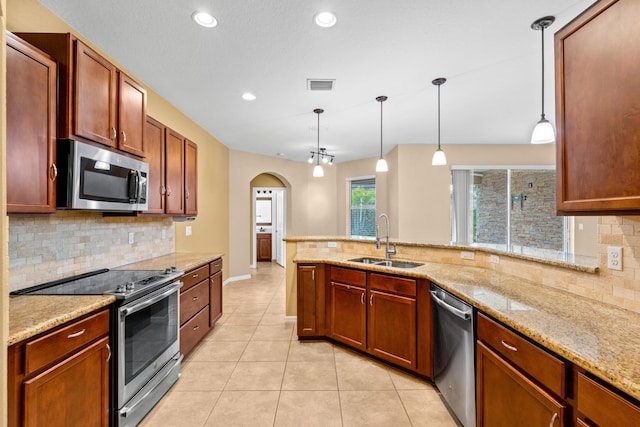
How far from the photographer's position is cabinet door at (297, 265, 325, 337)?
10.2 feet

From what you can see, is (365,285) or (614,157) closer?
(614,157)

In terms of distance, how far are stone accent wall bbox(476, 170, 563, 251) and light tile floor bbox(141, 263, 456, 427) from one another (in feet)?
13.7

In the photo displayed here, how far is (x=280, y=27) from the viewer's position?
6.92 ft

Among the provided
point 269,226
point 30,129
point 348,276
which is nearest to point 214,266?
point 348,276

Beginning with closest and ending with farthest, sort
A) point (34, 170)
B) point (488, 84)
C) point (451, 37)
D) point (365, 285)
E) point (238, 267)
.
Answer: point (34, 170)
point (451, 37)
point (365, 285)
point (488, 84)
point (238, 267)

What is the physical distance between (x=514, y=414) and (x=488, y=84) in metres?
2.92

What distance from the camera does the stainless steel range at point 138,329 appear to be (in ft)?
5.73

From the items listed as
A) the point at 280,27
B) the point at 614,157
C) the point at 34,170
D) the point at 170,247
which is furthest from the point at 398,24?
the point at 170,247

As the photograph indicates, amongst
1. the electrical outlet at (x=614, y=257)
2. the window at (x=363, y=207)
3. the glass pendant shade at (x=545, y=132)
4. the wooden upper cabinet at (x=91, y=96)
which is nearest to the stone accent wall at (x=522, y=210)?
the window at (x=363, y=207)

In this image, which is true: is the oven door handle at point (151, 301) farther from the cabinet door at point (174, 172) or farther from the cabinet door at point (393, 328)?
the cabinet door at point (393, 328)

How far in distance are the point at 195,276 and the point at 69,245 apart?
3.35 feet

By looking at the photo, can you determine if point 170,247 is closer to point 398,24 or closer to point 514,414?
point 398,24

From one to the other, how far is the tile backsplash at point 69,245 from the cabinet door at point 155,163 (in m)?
0.33

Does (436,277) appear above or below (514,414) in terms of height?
above
